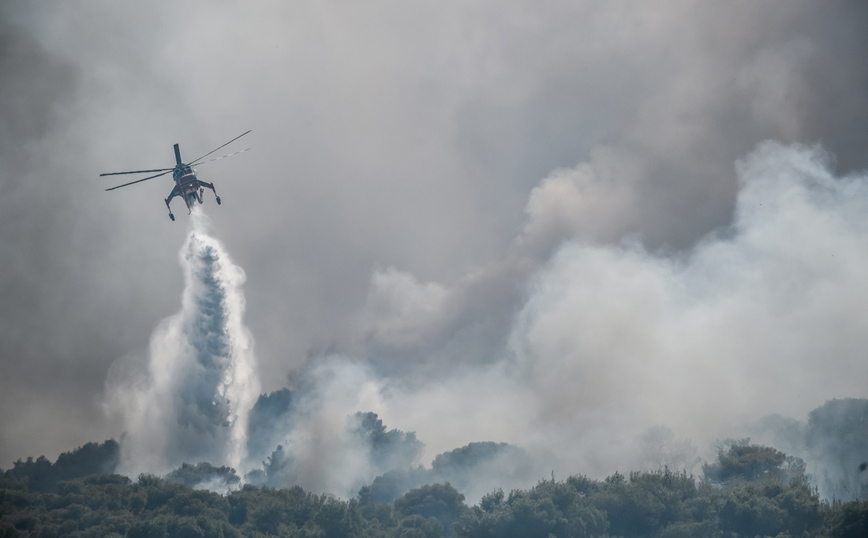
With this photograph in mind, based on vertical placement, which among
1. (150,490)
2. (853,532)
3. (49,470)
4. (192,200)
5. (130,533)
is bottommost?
(853,532)

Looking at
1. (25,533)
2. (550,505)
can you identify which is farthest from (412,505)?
(25,533)

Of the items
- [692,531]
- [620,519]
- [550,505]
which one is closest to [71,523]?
[550,505]

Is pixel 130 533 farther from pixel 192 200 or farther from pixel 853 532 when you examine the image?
pixel 853 532

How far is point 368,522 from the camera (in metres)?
129

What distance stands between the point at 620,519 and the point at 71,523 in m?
66.1

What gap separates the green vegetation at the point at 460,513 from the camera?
369 ft

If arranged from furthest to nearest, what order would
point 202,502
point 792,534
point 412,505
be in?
1. point 412,505
2. point 202,502
3. point 792,534

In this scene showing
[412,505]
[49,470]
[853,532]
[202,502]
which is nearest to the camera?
[853,532]

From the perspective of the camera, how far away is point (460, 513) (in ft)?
455

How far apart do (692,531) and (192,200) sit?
6961 cm

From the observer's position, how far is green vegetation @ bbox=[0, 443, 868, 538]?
112 metres

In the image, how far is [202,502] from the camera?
124 m

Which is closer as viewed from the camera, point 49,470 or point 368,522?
point 368,522

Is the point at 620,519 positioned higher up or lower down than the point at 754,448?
lower down
